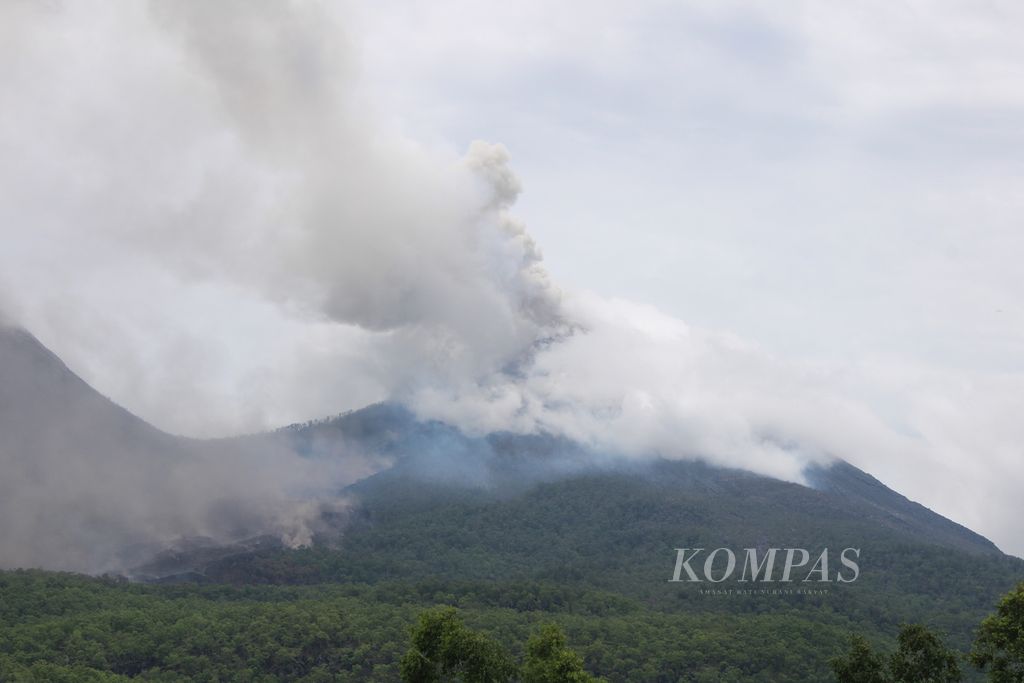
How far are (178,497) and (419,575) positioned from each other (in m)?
45.1

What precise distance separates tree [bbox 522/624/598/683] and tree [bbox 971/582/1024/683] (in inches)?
569

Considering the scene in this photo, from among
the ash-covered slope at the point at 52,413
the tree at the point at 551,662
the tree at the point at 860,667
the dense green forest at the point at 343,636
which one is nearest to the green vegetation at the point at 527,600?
the tree at the point at 551,662

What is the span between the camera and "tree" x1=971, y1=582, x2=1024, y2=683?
120 feet

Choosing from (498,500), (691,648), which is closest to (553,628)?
(691,648)

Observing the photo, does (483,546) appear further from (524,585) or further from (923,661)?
(923,661)

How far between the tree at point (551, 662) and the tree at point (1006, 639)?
1444 centimetres

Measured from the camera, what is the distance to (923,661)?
42.1m

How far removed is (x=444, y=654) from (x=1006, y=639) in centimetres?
2080

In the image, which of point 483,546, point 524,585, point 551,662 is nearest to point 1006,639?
point 551,662

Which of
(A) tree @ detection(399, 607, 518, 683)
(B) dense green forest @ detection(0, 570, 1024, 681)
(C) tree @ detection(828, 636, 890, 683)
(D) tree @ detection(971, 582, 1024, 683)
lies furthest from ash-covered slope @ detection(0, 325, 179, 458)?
(D) tree @ detection(971, 582, 1024, 683)

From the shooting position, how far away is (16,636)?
89.1m

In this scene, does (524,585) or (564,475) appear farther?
(564,475)

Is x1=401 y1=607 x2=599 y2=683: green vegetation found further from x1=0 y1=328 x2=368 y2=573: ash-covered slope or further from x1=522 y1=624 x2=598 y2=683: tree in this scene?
x1=0 y1=328 x2=368 y2=573: ash-covered slope

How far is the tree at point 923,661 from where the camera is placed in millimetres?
41938
